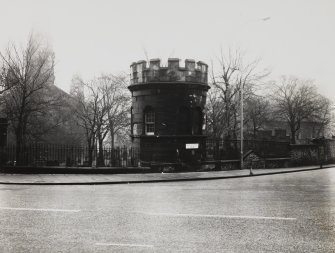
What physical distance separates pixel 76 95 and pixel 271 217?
4857cm

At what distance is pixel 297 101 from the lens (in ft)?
225

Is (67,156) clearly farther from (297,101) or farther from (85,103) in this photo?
(297,101)

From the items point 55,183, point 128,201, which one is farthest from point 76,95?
point 128,201

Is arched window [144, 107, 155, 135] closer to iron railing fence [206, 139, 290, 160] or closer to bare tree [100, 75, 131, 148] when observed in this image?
iron railing fence [206, 139, 290, 160]

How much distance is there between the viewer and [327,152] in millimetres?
47094

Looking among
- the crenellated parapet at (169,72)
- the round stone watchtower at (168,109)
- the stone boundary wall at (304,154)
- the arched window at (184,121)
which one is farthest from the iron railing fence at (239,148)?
the crenellated parapet at (169,72)

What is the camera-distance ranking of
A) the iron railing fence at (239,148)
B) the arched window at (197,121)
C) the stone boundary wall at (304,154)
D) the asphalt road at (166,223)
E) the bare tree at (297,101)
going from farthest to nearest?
the bare tree at (297,101)
the stone boundary wall at (304,154)
the iron railing fence at (239,148)
the arched window at (197,121)
the asphalt road at (166,223)

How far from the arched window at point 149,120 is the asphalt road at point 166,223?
567 inches

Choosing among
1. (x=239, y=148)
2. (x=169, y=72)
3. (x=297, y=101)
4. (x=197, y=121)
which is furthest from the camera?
(x=297, y=101)

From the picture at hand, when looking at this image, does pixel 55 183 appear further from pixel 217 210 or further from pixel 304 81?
pixel 304 81

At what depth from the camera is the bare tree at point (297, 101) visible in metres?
67.4

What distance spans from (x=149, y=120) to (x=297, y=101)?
46278 millimetres

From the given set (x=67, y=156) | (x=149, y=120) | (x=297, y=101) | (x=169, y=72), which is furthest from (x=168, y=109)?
(x=297, y=101)

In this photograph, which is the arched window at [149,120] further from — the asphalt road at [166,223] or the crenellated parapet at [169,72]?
the asphalt road at [166,223]
